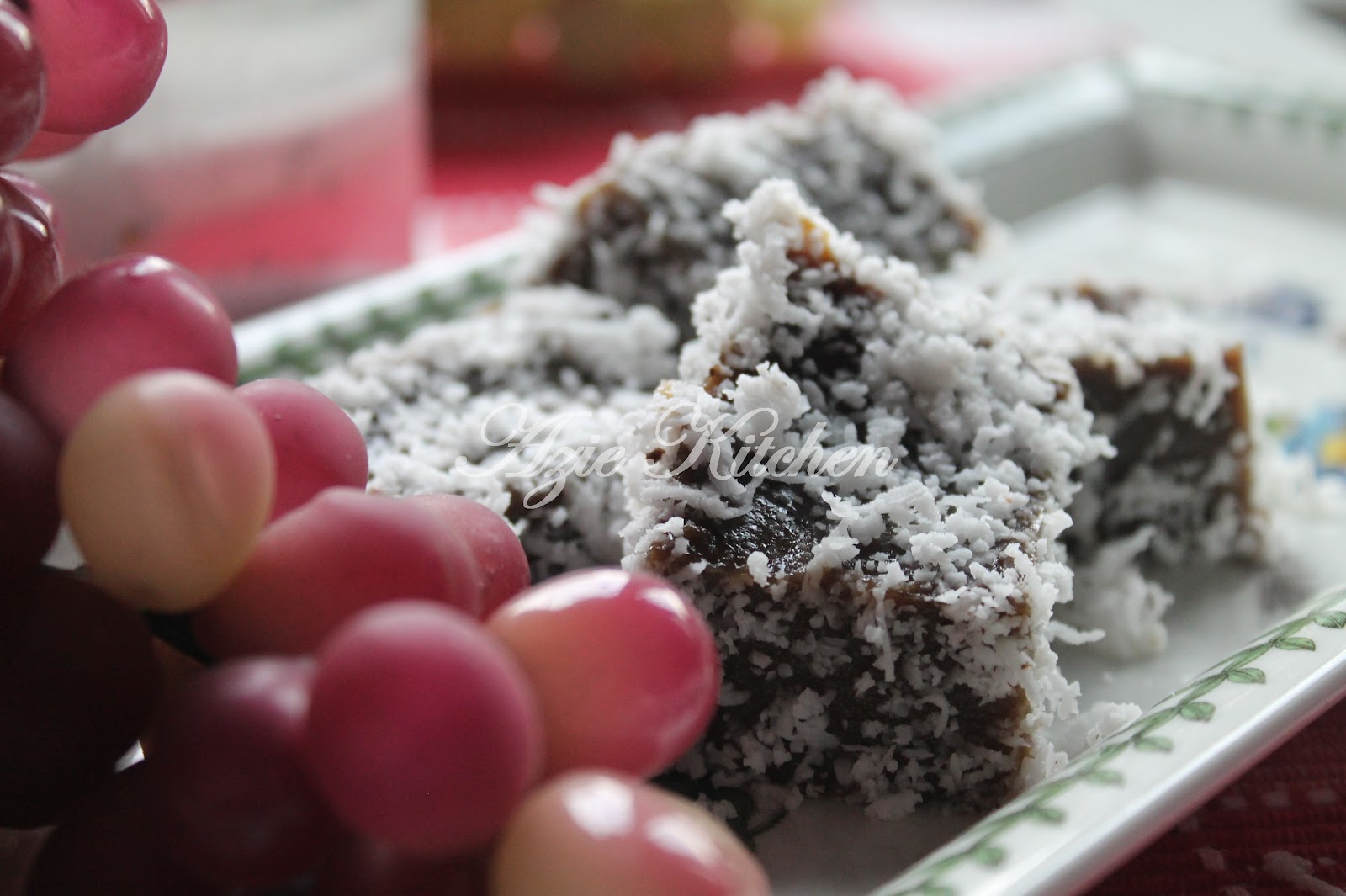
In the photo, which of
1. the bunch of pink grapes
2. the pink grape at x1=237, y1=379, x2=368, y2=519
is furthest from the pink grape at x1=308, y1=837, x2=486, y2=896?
the pink grape at x1=237, y1=379, x2=368, y2=519

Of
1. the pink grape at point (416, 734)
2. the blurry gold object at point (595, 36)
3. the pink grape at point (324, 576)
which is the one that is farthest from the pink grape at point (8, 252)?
the blurry gold object at point (595, 36)

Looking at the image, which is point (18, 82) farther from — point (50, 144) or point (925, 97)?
point (925, 97)

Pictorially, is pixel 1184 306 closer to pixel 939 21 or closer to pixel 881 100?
pixel 881 100

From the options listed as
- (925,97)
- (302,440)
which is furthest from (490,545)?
(925,97)

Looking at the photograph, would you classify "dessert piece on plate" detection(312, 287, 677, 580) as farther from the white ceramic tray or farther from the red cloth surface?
Answer: the red cloth surface

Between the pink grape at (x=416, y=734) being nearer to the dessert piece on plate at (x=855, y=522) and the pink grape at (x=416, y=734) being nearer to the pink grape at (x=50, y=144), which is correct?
the dessert piece on plate at (x=855, y=522)

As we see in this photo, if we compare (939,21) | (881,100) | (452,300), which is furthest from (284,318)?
(939,21)

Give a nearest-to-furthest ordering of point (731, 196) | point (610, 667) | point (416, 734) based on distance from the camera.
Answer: point (416, 734)
point (610, 667)
point (731, 196)
